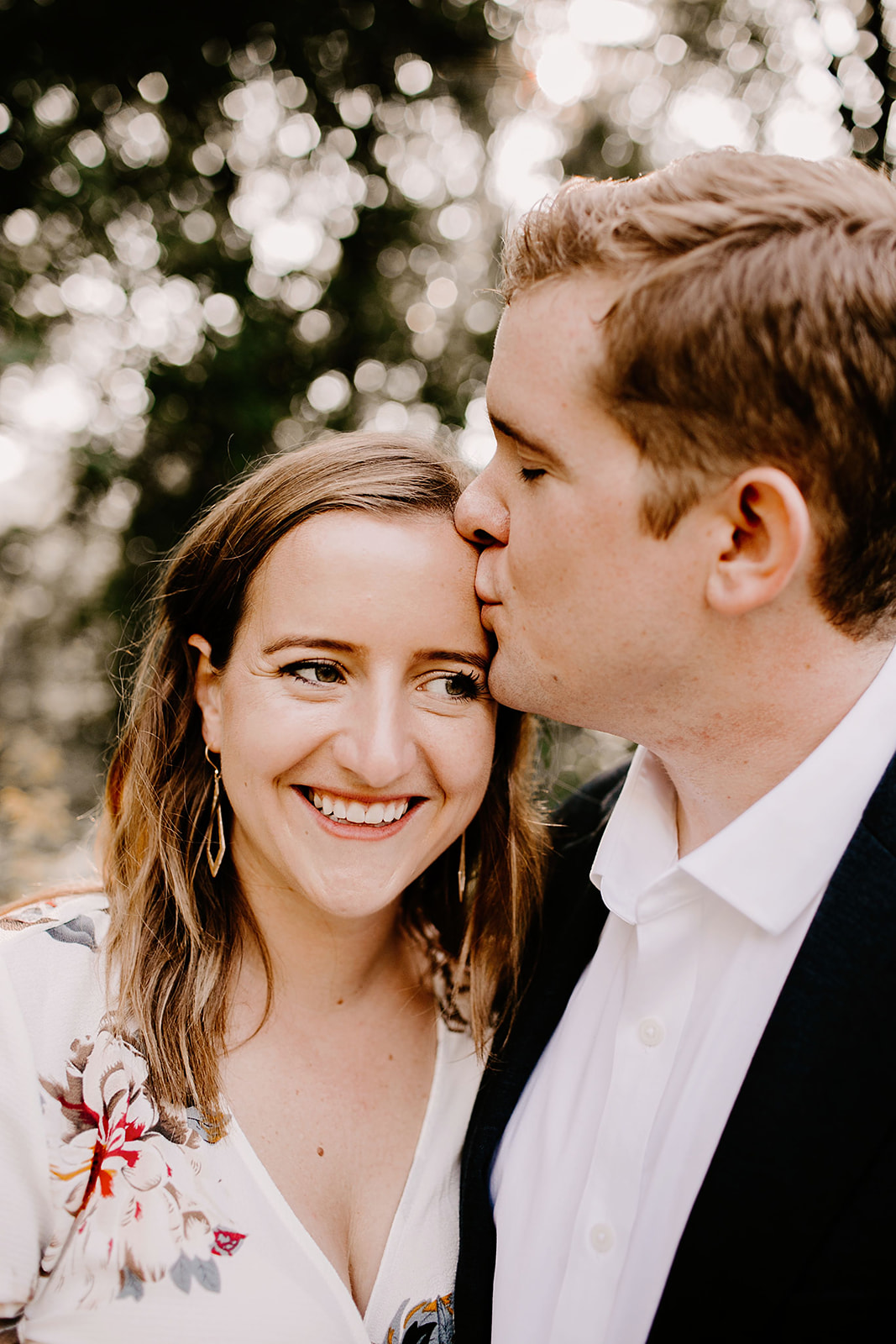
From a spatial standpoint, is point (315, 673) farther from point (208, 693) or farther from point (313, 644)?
point (208, 693)

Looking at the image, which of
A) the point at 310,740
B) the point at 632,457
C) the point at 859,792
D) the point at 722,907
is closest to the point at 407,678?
the point at 310,740

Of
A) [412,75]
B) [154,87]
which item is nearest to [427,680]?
[154,87]

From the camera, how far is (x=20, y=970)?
6.41ft

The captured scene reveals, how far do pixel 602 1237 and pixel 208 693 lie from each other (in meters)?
1.42

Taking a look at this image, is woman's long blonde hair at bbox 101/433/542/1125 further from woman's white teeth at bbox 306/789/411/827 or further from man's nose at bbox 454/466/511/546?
woman's white teeth at bbox 306/789/411/827

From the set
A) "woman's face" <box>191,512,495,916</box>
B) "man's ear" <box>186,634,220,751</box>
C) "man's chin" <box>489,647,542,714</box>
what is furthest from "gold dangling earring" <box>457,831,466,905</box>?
"man's ear" <box>186,634,220,751</box>

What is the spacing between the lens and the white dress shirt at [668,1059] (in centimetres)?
171

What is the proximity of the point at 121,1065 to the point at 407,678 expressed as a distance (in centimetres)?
100

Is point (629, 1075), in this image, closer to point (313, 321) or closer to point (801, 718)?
point (801, 718)

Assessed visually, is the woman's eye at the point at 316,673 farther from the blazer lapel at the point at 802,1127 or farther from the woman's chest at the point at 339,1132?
the blazer lapel at the point at 802,1127

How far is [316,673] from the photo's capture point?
6.84ft

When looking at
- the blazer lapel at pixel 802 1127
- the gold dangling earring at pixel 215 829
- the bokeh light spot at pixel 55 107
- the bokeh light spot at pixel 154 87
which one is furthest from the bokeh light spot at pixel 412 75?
the blazer lapel at pixel 802 1127

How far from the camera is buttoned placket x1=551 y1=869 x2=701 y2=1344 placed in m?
1.72

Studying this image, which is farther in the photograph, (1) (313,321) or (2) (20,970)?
(1) (313,321)
